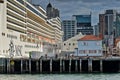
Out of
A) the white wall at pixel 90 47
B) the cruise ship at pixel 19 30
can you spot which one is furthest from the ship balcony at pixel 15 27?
the white wall at pixel 90 47

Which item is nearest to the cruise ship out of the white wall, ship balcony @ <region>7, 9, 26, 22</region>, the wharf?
ship balcony @ <region>7, 9, 26, 22</region>

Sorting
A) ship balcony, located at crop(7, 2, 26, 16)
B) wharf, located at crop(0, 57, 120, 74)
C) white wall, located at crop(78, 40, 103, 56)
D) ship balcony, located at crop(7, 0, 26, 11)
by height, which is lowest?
wharf, located at crop(0, 57, 120, 74)

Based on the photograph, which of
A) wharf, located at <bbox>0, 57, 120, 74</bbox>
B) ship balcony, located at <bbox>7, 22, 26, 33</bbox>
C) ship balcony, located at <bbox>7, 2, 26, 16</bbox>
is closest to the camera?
wharf, located at <bbox>0, 57, 120, 74</bbox>

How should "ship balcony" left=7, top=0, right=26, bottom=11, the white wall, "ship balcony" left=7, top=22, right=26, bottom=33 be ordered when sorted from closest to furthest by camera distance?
1. "ship balcony" left=7, top=22, right=26, bottom=33
2. the white wall
3. "ship balcony" left=7, top=0, right=26, bottom=11

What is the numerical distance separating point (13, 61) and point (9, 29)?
74.5ft

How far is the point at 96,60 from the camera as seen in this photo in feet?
350

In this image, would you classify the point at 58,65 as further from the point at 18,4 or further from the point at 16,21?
the point at 18,4

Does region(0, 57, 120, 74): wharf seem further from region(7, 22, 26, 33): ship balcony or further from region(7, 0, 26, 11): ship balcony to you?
region(7, 0, 26, 11): ship balcony

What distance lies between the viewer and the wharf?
341 ft

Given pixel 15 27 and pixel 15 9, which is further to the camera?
pixel 15 9

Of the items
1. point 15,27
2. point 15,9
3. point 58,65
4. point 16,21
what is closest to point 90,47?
point 58,65

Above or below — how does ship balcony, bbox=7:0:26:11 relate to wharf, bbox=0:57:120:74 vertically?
above

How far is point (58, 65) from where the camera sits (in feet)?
353

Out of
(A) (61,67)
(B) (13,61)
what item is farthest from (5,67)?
(A) (61,67)
